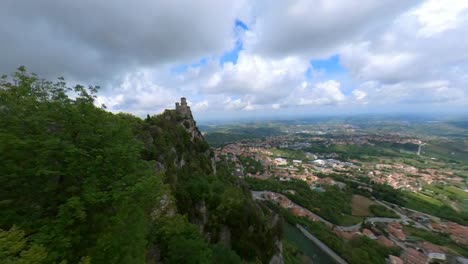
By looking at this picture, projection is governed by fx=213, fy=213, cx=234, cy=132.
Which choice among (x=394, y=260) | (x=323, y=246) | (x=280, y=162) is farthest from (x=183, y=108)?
(x=280, y=162)

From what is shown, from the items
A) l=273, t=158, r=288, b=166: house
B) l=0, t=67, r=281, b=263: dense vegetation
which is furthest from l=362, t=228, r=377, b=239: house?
l=273, t=158, r=288, b=166: house

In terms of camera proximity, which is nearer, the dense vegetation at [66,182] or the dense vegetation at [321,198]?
the dense vegetation at [66,182]

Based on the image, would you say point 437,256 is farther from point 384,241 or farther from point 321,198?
point 321,198

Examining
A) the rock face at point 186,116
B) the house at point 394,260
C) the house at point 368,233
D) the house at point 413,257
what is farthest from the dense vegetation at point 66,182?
the house at point 368,233

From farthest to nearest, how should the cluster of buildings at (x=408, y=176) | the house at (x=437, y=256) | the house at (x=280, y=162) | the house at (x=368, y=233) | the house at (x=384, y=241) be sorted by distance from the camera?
1. the house at (x=280, y=162)
2. the cluster of buildings at (x=408, y=176)
3. the house at (x=368, y=233)
4. the house at (x=384, y=241)
5. the house at (x=437, y=256)

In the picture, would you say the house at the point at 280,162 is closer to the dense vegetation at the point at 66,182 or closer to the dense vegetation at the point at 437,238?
the dense vegetation at the point at 437,238

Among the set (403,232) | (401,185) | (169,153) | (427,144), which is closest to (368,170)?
(401,185)

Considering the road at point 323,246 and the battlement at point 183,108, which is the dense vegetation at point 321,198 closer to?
the road at point 323,246

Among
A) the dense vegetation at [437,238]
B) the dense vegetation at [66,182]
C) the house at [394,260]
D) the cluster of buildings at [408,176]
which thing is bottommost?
the cluster of buildings at [408,176]

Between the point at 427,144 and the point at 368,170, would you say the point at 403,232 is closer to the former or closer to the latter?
the point at 368,170

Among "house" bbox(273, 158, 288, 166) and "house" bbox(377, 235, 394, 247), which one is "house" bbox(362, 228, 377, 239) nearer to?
"house" bbox(377, 235, 394, 247)

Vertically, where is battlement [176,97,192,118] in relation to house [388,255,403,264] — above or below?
above

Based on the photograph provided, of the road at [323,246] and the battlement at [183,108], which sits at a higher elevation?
the battlement at [183,108]

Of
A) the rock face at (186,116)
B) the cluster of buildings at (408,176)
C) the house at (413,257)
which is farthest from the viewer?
the cluster of buildings at (408,176)
